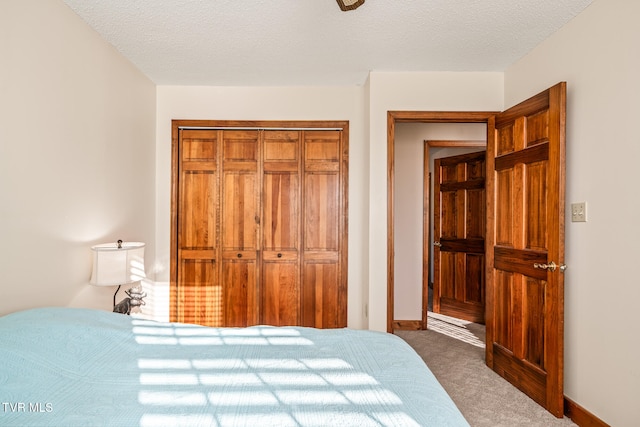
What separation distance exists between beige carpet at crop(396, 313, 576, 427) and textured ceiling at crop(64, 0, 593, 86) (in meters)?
2.56

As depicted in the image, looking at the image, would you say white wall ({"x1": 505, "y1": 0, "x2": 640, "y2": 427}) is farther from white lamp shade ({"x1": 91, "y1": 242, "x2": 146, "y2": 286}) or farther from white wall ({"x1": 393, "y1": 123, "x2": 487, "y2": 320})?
white lamp shade ({"x1": 91, "y1": 242, "x2": 146, "y2": 286})

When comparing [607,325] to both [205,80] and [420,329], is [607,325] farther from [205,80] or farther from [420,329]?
[205,80]

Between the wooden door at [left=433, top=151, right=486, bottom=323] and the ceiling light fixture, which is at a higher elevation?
the ceiling light fixture

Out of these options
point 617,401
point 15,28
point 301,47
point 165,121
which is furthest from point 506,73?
point 15,28

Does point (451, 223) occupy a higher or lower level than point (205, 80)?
lower

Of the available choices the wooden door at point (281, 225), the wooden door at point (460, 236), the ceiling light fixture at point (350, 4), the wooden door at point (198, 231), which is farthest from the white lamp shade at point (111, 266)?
the wooden door at point (460, 236)

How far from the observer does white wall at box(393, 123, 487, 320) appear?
14.7 feet

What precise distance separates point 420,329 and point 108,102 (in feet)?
12.4

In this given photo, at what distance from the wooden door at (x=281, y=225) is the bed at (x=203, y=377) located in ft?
6.77

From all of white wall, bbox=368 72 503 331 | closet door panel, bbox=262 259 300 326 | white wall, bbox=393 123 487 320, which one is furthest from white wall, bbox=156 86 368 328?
white wall, bbox=393 123 487 320

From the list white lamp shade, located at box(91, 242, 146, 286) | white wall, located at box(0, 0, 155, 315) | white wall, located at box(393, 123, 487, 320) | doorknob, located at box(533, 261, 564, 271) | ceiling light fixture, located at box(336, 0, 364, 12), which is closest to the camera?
ceiling light fixture, located at box(336, 0, 364, 12)

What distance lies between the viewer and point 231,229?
3.82 metres

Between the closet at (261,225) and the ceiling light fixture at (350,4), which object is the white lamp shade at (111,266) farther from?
the ceiling light fixture at (350,4)

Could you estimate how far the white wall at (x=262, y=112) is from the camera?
3807 mm
